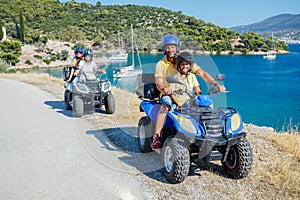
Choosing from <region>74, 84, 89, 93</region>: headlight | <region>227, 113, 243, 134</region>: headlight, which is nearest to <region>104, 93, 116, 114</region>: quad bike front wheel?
<region>74, 84, 89, 93</region>: headlight

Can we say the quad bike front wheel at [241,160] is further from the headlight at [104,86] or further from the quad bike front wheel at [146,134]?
the headlight at [104,86]

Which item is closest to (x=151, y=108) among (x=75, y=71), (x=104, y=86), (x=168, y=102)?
(x=168, y=102)

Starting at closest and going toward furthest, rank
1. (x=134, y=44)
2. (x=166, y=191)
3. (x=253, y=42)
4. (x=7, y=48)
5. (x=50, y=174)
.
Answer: (x=166, y=191) < (x=50, y=174) < (x=134, y=44) < (x=7, y=48) < (x=253, y=42)

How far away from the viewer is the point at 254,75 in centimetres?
5903

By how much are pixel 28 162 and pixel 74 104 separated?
11.4 ft

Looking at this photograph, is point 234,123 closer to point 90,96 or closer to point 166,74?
point 166,74

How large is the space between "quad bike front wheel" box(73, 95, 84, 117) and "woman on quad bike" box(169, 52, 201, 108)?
4322 millimetres

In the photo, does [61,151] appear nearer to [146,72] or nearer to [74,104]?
[146,72]

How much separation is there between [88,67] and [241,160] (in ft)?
19.8

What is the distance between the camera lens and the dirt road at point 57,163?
410 cm

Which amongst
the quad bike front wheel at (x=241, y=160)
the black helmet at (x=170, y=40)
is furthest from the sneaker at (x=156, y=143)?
the black helmet at (x=170, y=40)

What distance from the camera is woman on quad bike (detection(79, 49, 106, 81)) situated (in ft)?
29.9

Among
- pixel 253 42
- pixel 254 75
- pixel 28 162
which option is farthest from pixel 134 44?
pixel 253 42

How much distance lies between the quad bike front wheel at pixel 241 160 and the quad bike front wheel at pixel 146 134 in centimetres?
151
